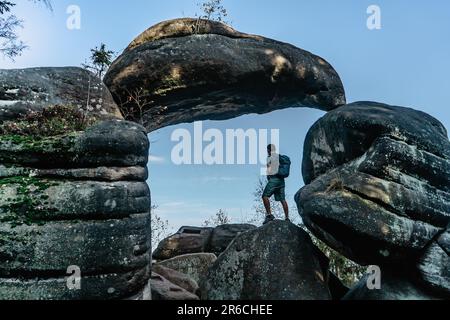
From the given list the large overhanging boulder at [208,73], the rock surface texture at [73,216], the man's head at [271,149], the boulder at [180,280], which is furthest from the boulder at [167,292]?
the man's head at [271,149]

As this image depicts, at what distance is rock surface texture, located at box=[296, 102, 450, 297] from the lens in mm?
8133

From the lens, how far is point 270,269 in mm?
8695

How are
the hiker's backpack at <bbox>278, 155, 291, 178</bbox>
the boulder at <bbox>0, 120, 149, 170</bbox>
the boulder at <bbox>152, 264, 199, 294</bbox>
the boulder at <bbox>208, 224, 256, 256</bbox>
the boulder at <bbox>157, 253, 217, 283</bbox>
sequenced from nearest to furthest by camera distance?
the boulder at <bbox>0, 120, 149, 170</bbox>
the boulder at <bbox>152, 264, 199, 294</bbox>
the hiker's backpack at <bbox>278, 155, 291, 178</bbox>
the boulder at <bbox>157, 253, 217, 283</bbox>
the boulder at <bbox>208, 224, 256, 256</bbox>

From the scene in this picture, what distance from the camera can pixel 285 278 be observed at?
27.9ft

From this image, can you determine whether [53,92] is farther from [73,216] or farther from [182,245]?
[182,245]

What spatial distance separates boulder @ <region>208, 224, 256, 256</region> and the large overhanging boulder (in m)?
5.96

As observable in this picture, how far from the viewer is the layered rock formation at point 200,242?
625 inches

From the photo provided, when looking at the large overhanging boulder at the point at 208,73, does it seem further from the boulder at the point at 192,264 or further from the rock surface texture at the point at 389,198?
the boulder at the point at 192,264

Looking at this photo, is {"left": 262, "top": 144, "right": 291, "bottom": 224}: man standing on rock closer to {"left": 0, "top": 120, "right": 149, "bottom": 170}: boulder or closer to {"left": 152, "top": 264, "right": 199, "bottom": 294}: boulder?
{"left": 152, "top": 264, "right": 199, "bottom": 294}: boulder

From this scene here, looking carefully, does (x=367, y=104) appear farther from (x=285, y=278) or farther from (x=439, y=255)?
(x=285, y=278)

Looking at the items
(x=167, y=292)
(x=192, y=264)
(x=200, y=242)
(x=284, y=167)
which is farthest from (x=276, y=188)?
(x=200, y=242)

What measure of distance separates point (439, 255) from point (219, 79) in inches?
304

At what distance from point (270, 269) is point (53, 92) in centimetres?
735

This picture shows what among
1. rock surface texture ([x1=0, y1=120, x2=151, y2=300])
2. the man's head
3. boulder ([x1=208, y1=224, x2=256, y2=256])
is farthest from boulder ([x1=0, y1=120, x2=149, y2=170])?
boulder ([x1=208, y1=224, x2=256, y2=256])
